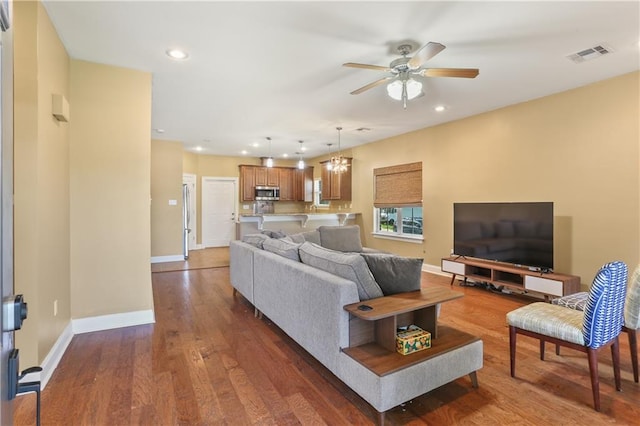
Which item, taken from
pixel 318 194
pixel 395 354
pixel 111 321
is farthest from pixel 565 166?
pixel 318 194

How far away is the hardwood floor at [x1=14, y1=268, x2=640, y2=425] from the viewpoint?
1.96 metres

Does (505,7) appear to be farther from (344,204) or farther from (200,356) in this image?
(344,204)

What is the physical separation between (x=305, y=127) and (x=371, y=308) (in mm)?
4386

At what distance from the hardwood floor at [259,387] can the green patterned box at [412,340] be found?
0.37m

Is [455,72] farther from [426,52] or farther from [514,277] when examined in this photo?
[514,277]

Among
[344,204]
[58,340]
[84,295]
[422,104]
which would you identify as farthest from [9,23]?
[344,204]

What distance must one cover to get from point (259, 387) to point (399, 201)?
4.97 meters

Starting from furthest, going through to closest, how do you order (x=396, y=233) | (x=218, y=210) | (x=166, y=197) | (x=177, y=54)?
(x=218, y=210) → (x=166, y=197) → (x=396, y=233) → (x=177, y=54)

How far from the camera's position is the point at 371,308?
201cm

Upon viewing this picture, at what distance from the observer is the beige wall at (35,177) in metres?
2.17

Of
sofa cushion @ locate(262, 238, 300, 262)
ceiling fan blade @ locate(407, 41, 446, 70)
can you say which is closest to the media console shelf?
sofa cushion @ locate(262, 238, 300, 262)

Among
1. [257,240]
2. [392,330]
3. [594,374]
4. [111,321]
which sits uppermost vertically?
[257,240]

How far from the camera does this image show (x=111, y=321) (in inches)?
130

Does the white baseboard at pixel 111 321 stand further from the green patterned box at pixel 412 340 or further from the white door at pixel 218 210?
the white door at pixel 218 210
